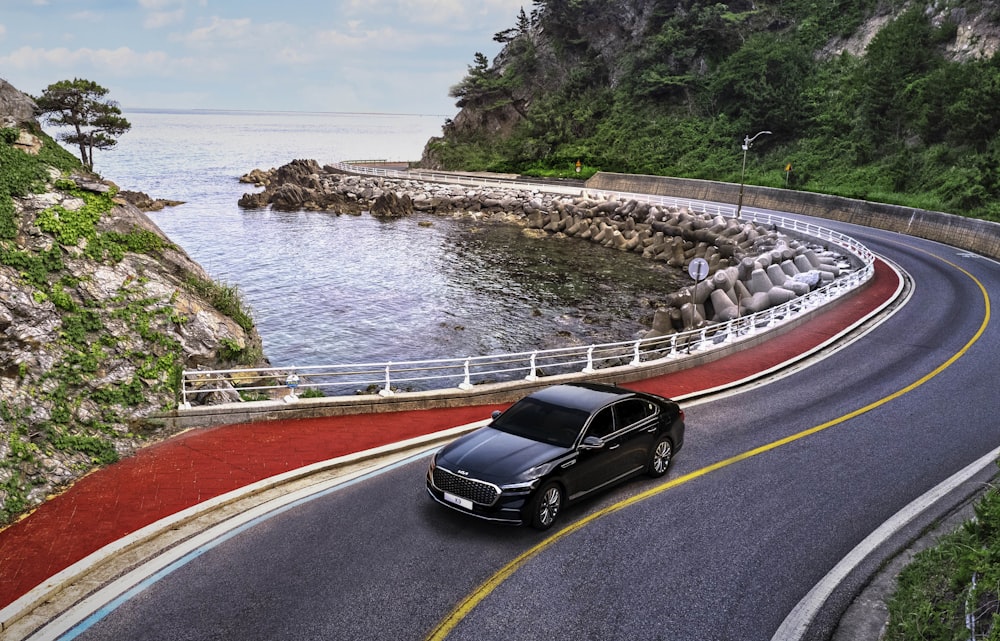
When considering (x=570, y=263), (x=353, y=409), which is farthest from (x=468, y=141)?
(x=353, y=409)

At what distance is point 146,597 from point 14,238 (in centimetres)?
847

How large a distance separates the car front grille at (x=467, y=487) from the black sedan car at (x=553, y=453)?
0.01m

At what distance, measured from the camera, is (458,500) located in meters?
9.85

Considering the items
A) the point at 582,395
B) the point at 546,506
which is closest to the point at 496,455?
the point at 546,506

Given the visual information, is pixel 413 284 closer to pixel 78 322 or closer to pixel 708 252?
pixel 708 252

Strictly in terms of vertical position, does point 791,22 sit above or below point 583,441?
above

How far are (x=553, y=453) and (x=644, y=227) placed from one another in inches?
1697

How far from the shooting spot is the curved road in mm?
7777

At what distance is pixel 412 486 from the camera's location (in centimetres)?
1120

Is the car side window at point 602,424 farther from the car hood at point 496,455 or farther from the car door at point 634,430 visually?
the car hood at point 496,455

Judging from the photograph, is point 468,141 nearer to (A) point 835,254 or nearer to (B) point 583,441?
(A) point 835,254

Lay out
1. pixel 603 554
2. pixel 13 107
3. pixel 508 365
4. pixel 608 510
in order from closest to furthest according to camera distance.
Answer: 1. pixel 603 554
2. pixel 608 510
3. pixel 13 107
4. pixel 508 365

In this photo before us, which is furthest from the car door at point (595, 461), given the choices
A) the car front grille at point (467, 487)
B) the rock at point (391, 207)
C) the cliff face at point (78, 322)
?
the rock at point (391, 207)

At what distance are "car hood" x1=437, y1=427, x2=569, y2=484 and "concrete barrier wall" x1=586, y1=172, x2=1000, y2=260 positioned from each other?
38.6m
